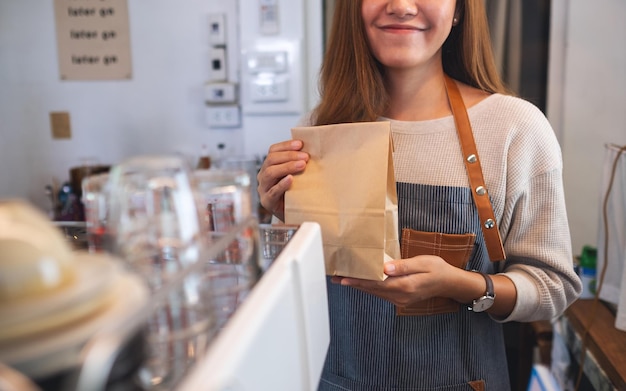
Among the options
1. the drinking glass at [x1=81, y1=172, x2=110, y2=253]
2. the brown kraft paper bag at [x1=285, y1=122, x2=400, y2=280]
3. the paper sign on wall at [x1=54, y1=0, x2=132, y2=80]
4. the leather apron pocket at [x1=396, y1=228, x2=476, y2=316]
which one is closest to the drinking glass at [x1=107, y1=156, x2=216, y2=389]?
the drinking glass at [x1=81, y1=172, x2=110, y2=253]

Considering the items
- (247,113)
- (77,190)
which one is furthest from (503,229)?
(77,190)

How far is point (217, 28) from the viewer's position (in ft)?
7.56

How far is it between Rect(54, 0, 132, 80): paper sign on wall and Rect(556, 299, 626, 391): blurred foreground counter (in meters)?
2.04

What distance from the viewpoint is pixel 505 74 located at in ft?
7.06

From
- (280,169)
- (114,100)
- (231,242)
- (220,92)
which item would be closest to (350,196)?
(280,169)

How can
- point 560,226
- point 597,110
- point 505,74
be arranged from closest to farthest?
point 560,226
point 597,110
point 505,74

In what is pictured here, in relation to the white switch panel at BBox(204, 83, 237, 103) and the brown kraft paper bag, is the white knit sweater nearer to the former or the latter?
the brown kraft paper bag

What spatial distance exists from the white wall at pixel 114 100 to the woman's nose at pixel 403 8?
140 cm

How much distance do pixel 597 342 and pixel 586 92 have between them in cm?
106

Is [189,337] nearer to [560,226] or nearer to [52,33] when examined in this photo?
[560,226]

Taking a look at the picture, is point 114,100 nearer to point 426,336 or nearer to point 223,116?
point 223,116

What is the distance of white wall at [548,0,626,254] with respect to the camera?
6.33 ft

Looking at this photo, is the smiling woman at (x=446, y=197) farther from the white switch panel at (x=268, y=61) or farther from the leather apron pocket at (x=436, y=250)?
the white switch panel at (x=268, y=61)

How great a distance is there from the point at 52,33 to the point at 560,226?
2.36 metres
